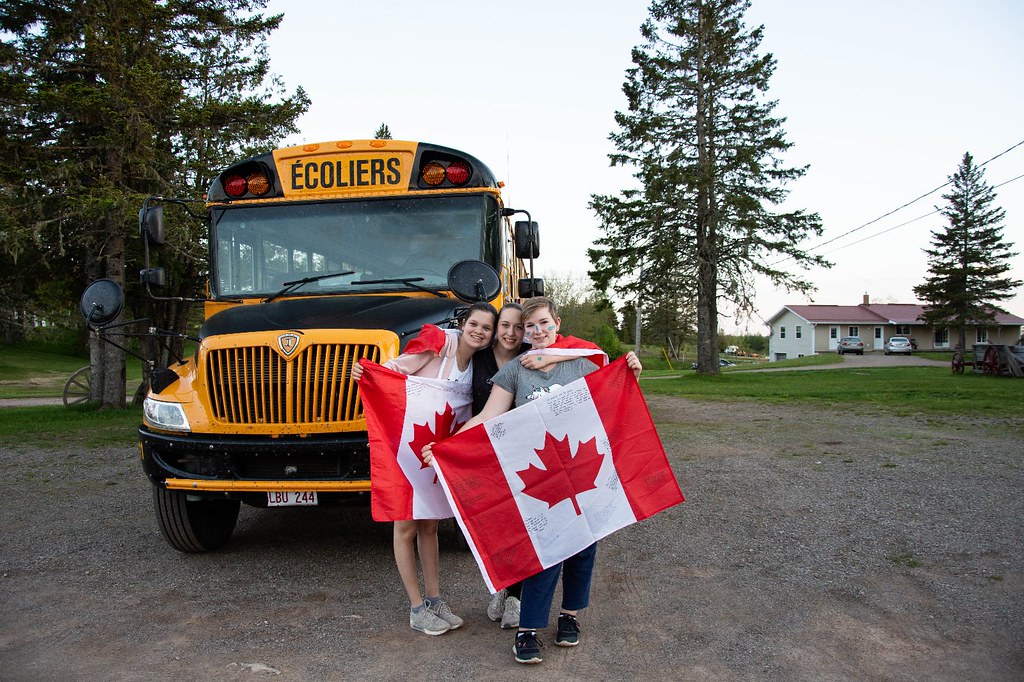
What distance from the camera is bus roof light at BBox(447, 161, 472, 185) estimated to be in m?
5.81

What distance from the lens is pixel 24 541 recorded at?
5957 millimetres

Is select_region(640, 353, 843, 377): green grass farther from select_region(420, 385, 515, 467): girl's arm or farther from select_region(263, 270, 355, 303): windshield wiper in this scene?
select_region(420, 385, 515, 467): girl's arm

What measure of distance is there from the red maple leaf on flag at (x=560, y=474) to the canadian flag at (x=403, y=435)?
483 mm

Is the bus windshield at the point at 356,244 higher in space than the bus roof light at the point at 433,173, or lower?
lower

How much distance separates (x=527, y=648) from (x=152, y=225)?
4.27 metres

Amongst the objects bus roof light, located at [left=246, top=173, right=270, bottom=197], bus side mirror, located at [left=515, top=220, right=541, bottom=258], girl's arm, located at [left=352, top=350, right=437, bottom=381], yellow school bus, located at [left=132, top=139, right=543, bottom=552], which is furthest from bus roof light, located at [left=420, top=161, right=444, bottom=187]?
girl's arm, located at [left=352, top=350, right=437, bottom=381]

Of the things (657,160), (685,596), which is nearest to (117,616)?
(685,596)

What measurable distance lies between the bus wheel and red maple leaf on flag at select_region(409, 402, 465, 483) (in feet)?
6.10

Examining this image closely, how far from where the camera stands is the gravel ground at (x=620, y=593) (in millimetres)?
3553

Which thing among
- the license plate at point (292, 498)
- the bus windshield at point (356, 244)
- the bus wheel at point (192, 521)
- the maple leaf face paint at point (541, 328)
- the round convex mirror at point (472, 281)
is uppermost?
the bus windshield at point (356, 244)

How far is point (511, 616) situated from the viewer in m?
3.99

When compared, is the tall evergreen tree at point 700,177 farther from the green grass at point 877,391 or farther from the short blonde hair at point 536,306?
the short blonde hair at point 536,306

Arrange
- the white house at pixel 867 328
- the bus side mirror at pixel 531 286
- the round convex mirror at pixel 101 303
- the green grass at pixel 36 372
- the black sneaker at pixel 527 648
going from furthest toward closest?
1. the white house at pixel 867 328
2. the green grass at pixel 36 372
3. the bus side mirror at pixel 531 286
4. the round convex mirror at pixel 101 303
5. the black sneaker at pixel 527 648

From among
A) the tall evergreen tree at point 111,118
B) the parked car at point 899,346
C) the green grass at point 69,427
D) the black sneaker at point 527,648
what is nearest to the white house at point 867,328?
the parked car at point 899,346
